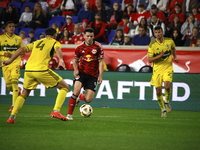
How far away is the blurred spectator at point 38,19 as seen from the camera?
20719mm

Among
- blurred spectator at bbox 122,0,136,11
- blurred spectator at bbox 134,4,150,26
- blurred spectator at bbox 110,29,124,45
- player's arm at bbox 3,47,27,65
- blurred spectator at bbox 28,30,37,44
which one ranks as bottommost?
blurred spectator at bbox 28,30,37,44

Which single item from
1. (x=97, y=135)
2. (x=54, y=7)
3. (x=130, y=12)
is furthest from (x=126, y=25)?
(x=97, y=135)

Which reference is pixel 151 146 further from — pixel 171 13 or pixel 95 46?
pixel 171 13

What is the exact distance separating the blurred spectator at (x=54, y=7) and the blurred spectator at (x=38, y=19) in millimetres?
795

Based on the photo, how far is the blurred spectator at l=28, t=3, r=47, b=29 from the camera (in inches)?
816

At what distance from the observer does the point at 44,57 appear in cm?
A: 989

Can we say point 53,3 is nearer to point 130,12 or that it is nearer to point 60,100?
point 130,12

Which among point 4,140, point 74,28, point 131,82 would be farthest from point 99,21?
point 4,140

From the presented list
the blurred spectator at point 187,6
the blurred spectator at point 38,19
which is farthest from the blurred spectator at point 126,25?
the blurred spectator at point 38,19

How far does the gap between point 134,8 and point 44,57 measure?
1033cm

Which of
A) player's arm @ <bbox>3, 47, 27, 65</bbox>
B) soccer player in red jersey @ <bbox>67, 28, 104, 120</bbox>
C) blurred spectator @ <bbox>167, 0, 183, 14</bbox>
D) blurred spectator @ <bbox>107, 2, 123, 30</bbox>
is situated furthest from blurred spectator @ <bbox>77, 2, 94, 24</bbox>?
player's arm @ <bbox>3, 47, 27, 65</bbox>

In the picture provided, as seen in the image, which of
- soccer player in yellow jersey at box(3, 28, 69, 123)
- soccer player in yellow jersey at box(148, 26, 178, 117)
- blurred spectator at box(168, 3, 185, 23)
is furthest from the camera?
blurred spectator at box(168, 3, 185, 23)

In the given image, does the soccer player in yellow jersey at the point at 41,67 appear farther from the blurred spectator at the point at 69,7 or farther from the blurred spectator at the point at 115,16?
the blurred spectator at the point at 69,7

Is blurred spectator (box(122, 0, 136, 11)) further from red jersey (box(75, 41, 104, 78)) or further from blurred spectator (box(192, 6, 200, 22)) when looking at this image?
red jersey (box(75, 41, 104, 78))
